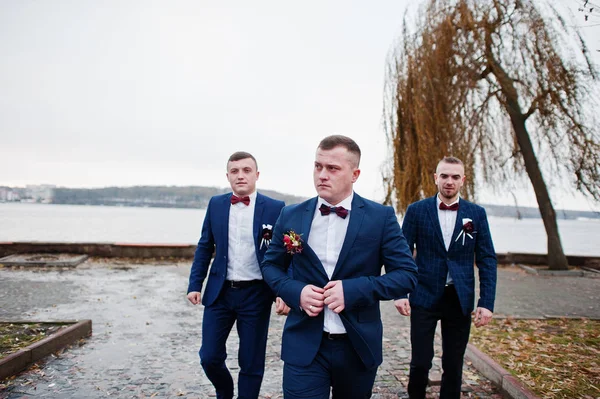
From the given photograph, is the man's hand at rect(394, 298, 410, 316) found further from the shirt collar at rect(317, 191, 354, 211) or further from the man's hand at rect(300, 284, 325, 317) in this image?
the man's hand at rect(300, 284, 325, 317)

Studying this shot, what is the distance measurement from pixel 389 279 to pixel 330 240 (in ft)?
1.51

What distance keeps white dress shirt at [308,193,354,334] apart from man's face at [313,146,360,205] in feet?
0.51

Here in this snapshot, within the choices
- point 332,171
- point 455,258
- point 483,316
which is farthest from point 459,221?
point 332,171

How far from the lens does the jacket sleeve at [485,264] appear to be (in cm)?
416

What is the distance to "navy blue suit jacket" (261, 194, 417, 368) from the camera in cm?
288

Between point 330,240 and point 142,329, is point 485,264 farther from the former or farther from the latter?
point 142,329

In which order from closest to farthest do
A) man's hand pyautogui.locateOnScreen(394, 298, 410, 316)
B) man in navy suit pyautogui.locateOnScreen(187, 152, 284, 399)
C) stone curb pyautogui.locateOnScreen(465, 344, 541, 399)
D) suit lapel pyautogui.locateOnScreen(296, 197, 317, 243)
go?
suit lapel pyautogui.locateOnScreen(296, 197, 317, 243), man's hand pyautogui.locateOnScreen(394, 298, 410, 316), man in navy suit pyautogui.locateOnScreen(187, 152, 284, 399), stone curb pyautogui.locateOnScreen(465, 344, 541, 399)

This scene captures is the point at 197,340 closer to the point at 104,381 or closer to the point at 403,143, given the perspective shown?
the point at 104,381

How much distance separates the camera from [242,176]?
454cm

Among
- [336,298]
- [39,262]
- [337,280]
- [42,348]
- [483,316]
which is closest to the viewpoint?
[336,298]

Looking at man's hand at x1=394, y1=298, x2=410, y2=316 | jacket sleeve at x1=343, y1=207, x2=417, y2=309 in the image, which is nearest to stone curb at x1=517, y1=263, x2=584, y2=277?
man's hand at x1=394, y1=298, x2=410, y2=316

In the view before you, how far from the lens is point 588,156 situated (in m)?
13.8

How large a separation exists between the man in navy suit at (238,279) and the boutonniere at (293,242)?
1399mm

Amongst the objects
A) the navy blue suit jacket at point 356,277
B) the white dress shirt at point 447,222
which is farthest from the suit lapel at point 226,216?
the white dress shirt at point 447,222
